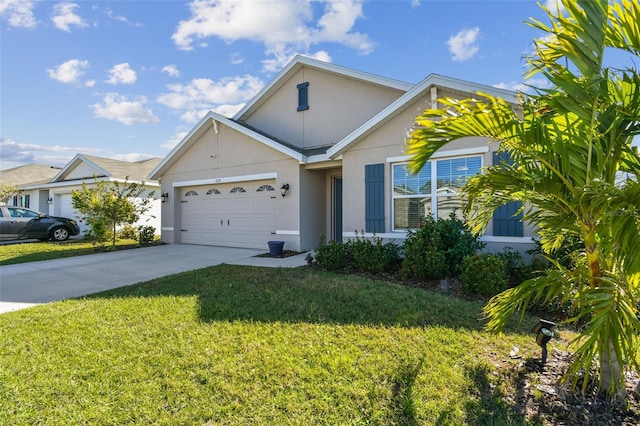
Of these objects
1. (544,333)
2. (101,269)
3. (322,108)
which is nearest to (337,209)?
(322,108)

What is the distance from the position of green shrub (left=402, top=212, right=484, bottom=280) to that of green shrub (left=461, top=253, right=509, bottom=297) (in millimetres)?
435

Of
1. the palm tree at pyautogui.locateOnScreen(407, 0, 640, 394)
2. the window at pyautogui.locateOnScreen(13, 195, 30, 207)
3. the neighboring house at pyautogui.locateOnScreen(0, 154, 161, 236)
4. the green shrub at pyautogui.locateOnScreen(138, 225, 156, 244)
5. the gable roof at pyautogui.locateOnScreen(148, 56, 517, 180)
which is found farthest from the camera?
the window at pyautogui.locateOnScreen(13, 195, 30, 207)

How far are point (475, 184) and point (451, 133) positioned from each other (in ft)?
1.95

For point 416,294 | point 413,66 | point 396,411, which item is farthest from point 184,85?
point 396,411

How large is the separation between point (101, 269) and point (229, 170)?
5125mm

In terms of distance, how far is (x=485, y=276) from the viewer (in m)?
5.83

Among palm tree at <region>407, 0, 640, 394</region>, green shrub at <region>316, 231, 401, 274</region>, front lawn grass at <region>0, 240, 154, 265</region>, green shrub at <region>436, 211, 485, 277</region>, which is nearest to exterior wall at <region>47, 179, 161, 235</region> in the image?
front lawn grass at <region>0, 240, 154, 265</region>

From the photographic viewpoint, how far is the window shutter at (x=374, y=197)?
8602 mm

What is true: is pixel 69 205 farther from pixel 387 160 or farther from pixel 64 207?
pixel 387 160

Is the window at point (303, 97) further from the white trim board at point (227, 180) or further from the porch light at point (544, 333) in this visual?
the porch light at point (544, 333)

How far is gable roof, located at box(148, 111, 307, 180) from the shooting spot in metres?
10.3

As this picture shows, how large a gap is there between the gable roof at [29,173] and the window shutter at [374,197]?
29.7 meters

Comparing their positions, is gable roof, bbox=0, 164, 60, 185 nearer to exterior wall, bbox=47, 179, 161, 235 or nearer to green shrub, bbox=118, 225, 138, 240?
exterior wall, bbox=47, 179, 161, 235

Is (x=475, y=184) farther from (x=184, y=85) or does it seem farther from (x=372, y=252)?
(x=184, y=85)
